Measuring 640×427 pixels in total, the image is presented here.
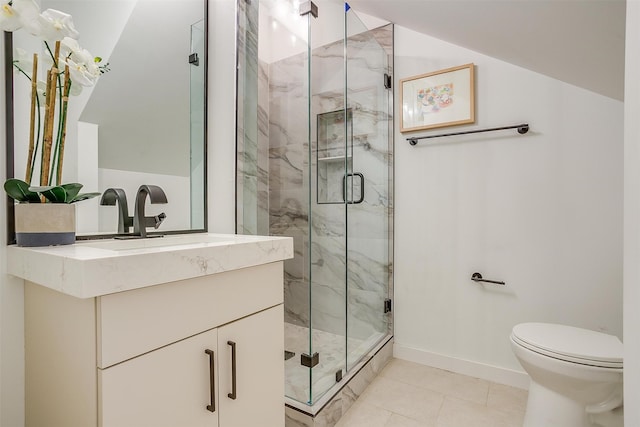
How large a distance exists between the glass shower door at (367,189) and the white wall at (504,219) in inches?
4.5

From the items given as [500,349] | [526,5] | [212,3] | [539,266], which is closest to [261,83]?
[212,3]

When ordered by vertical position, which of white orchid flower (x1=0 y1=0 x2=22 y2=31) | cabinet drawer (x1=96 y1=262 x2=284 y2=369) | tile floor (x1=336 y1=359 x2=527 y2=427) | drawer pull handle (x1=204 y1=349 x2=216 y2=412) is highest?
white orchid flower (x1=0 y1=0 x2=22 y2=31)

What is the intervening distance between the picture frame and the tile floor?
1616 millimetres

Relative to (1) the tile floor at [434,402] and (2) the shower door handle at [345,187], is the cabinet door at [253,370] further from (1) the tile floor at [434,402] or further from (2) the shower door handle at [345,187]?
(2) the shower door handle at [345,187]

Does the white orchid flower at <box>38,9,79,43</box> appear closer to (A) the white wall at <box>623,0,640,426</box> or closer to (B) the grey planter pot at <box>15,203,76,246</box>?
(B) the grey planter pot at <box>15,203,76,246</box>

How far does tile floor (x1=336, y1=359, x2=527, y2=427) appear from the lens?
1599 mm

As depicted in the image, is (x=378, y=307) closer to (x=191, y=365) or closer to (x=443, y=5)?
(x=191, y=365)

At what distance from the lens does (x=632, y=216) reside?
0.76m

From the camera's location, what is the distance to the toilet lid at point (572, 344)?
49.2 inches

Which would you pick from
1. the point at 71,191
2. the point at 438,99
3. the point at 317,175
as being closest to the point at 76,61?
the point at 71,191

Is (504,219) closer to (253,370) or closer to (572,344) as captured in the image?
(572,344)

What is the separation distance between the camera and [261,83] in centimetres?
204

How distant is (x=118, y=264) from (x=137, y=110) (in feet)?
2.78

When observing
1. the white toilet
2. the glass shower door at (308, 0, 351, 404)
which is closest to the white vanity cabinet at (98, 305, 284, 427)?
the glass shower door at (308, 0, 351, 404)
